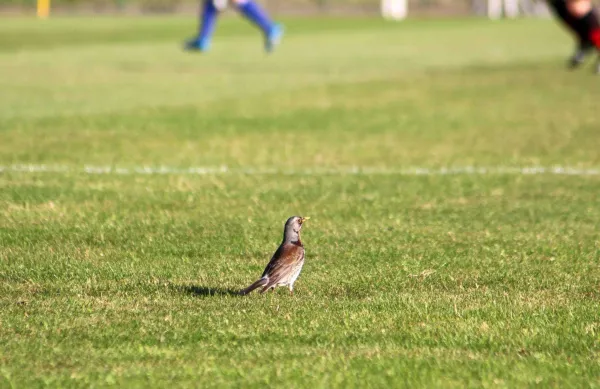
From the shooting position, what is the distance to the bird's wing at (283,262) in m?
6.37

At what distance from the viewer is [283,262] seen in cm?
641

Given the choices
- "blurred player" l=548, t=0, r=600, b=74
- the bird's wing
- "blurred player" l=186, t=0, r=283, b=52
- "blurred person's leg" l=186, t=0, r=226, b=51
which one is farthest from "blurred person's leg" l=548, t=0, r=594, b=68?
the bird's wing

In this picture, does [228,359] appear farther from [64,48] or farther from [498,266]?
[64,48]

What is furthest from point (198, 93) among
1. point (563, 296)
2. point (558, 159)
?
point (563, 296)

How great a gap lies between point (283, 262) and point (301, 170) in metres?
6.19

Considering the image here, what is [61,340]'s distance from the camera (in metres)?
5.98

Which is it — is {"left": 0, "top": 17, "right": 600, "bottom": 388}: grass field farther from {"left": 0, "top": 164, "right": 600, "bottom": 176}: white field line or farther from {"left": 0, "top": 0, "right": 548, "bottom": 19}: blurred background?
{"left": 0, "top": 0, "right": 548, "bottom": 19}: blurred background

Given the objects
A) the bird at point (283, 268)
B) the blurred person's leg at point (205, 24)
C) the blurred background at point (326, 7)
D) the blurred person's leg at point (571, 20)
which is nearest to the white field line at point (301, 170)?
the bird at point (283, 268)

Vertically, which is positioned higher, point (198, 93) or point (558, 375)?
point (558, 375)

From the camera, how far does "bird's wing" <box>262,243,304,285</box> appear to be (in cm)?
637

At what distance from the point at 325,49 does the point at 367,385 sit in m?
29.2

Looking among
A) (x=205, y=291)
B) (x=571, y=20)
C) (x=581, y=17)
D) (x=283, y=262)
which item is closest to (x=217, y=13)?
(x=571, y=20)

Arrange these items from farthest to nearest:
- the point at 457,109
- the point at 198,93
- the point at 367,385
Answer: the point at 198,93
the point at 457,109
the point at 367,385

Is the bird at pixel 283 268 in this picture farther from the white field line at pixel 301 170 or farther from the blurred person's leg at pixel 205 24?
the blurred person's leg at pixel 205 24
